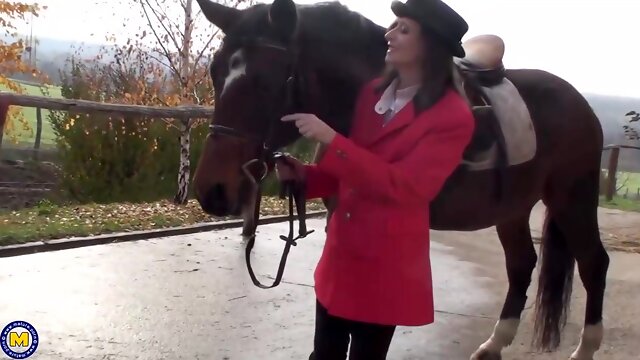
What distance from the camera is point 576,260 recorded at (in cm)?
305

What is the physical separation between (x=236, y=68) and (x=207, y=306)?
2.48 metres

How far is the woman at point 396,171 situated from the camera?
1542mm

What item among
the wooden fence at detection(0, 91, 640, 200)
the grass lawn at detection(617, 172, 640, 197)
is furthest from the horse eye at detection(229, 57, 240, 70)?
the grass lawn at detection(617, 172, 640, 197)

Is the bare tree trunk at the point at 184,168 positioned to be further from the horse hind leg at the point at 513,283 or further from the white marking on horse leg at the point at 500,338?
the white marking on horse leg at the point at 500,338

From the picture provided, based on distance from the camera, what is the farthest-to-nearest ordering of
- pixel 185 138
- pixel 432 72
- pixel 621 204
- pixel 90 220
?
1. pixel 621 204
2. pixel 185 138
3. pixel 90 220
4. pixel 432 72

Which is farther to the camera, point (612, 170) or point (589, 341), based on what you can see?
point (612, 170)

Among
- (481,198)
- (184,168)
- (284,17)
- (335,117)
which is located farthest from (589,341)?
(184,168)

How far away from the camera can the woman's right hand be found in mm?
1745

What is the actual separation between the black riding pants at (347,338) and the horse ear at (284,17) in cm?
78

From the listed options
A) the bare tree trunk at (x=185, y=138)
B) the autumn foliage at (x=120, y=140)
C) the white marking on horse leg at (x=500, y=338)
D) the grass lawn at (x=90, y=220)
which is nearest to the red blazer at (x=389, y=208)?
the white marking on horse leg at (x=500, y=338)

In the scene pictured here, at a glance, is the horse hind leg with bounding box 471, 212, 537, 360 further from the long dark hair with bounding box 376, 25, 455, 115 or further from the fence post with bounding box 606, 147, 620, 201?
the fence post with bounding box 606, 147, 620, 201

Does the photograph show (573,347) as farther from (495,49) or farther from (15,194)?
(15,194)

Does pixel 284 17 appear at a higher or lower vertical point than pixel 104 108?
higher

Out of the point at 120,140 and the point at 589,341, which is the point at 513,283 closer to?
the point at 589,341
